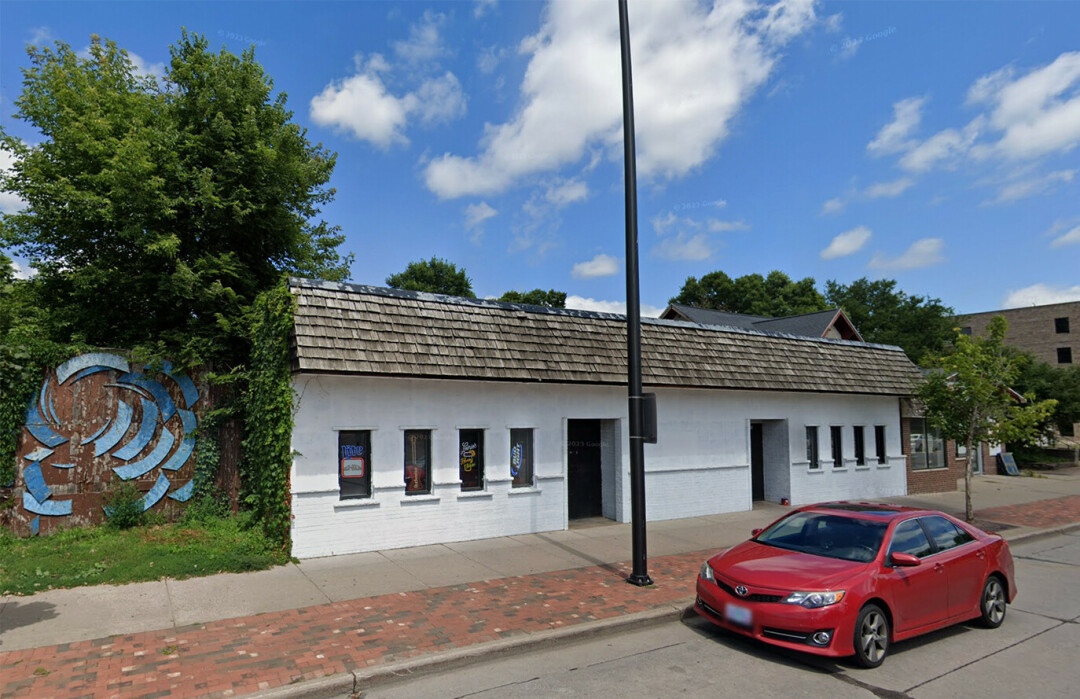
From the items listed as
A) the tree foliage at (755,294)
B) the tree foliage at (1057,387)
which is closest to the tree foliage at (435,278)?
the tree foliage at (755,294)

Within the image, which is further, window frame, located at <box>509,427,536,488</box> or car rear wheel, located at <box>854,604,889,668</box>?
window frame, located at <box>509,427,536,488</box>

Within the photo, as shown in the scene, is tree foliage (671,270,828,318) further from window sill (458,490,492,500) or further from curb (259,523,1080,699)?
curb (259,523,1080,699)

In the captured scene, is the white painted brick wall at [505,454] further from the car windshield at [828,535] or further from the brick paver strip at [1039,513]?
the car windshield at [828,535]

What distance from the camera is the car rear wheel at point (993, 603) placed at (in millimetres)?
7102

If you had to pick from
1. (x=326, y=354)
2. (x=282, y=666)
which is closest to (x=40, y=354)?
(x=326, y=354)

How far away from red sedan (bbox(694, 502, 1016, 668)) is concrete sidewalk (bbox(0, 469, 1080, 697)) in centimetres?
135

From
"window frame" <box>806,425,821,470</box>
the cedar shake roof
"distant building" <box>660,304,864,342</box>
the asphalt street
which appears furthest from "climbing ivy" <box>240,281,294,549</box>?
"distant building" <box>660,304,864,342</box>

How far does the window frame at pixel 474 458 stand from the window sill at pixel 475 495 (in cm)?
10

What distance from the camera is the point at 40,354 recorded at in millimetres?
9383

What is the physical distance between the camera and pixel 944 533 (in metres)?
7.15

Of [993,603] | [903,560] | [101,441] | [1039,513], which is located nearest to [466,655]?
[903,560]

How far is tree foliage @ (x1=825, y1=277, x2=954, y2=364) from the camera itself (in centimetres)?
4575

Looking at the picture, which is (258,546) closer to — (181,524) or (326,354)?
(181,524)

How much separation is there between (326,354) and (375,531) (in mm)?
2972
